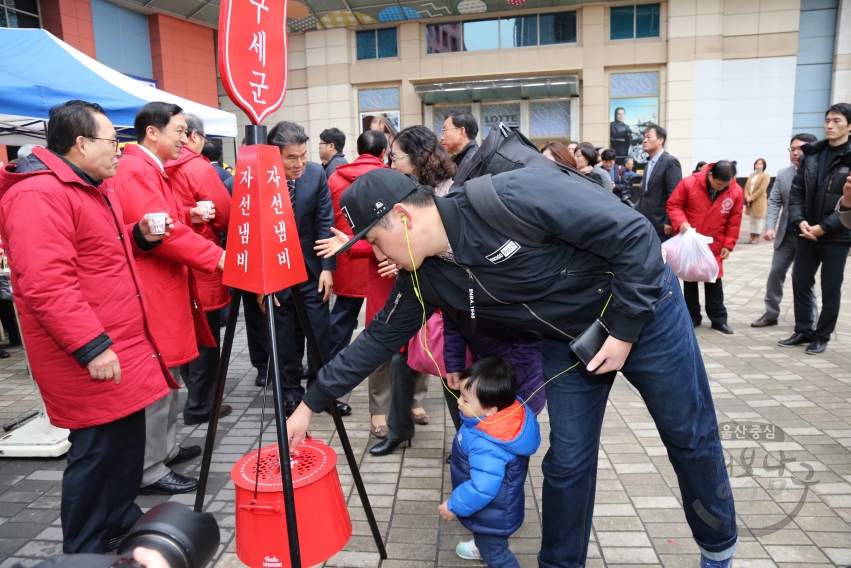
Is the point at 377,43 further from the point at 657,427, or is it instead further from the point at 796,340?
the point at 657,427

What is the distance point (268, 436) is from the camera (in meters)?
4.04

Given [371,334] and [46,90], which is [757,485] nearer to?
[371,334]

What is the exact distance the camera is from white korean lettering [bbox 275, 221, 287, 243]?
88.0 inches

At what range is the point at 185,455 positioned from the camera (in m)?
3.70

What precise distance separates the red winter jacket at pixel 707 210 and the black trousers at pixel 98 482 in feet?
18.2

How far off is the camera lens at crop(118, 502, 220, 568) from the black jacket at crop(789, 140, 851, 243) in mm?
5715

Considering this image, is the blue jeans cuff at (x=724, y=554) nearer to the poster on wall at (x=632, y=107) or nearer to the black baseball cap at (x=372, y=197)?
the black baseball cap at (x=372, y=197)

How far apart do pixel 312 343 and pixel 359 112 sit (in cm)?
1612

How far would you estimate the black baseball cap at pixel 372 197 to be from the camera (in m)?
1.88

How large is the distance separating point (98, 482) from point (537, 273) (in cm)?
213

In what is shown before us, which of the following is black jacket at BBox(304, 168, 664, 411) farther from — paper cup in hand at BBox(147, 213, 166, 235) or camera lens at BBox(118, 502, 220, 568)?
paper cup in hand at BBox(147, 213, 166, 235)

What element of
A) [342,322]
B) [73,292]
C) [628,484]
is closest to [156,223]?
[73,292]

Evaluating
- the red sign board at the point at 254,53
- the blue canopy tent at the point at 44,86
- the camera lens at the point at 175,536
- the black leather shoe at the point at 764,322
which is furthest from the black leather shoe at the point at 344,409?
the black leather shoe at the point at 764,322

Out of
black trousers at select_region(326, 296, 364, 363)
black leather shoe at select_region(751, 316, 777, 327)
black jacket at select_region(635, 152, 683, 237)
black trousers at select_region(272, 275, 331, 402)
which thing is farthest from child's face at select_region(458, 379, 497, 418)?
black leather shoe at select_region(751, 316, 777, 327)
